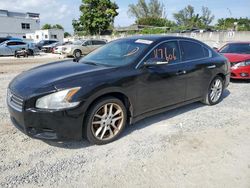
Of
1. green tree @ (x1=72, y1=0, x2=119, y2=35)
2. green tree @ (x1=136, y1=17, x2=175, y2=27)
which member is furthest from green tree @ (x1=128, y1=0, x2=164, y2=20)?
green tree @ (x1=72, y1=0, x2=119, y2=35)

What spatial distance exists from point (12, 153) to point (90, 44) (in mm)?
17945

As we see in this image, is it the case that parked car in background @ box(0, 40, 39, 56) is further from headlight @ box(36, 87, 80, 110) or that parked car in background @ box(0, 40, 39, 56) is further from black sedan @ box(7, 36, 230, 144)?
headlight @ box(36, 87, 80, 110)

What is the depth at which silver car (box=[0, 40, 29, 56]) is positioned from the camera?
2012 cm

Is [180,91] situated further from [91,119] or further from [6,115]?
[6,115]

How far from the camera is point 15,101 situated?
341 centimetres

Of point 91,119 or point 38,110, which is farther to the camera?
point 91,119

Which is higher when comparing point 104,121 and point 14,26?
point 14,26

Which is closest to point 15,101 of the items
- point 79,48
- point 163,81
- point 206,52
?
point 163,81

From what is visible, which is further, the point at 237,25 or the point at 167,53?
the point at 237,25

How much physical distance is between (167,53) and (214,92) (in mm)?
1880

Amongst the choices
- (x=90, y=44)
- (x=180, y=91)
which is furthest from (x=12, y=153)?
(x=90, y=44)

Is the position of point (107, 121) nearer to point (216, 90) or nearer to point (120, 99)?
point (120, 99)

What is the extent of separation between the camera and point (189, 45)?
4969mm

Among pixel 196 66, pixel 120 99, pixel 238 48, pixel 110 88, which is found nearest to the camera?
pixel 110 88
